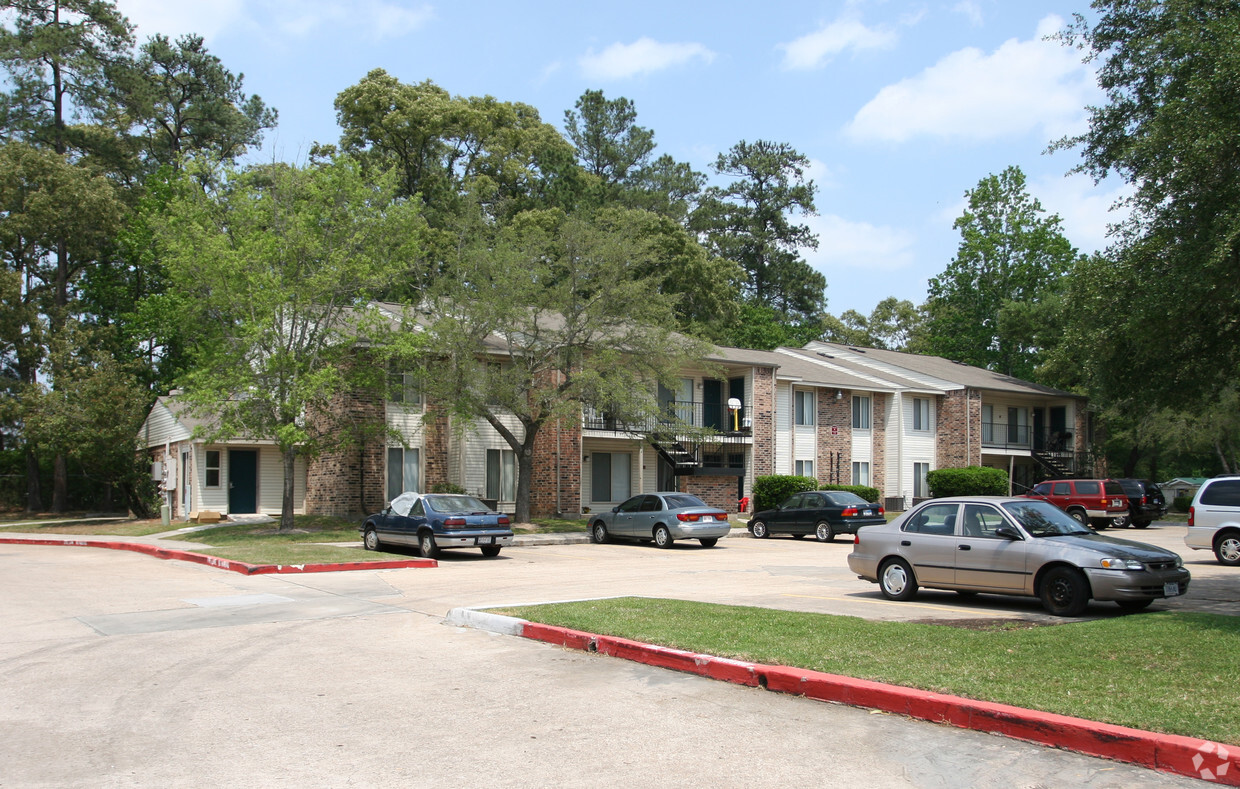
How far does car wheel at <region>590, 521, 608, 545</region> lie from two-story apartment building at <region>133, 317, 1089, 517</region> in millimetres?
3812

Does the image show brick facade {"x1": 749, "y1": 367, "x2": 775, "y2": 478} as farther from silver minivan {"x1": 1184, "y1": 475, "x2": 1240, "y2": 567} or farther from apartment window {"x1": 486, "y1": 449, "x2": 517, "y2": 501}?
silver minivan {"x1": 1184, "y1": 475, "x2": 1240, "y2": 567}

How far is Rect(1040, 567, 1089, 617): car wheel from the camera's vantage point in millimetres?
11875

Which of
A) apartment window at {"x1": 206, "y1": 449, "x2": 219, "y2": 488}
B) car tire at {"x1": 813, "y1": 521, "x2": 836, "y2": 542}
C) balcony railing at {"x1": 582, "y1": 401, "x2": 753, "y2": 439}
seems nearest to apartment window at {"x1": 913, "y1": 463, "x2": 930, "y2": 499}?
balcony railing at {"x1": 582, "y1": 401, "x2": 753, "y2": 439}

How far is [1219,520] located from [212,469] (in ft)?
99.2

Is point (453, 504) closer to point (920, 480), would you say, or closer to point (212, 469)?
point (212, 469)

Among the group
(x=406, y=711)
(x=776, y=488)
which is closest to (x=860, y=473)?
(x=776, y=488)

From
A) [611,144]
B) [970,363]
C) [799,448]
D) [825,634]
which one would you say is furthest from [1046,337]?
[825,634]

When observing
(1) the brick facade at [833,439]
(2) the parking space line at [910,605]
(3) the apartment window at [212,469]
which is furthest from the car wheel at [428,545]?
(1) the brick facade at [833,439]

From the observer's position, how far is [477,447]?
34.1 metres

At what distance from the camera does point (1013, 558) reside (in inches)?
495

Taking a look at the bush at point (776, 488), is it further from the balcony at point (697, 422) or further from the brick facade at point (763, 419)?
the balcony at point (697, 422)

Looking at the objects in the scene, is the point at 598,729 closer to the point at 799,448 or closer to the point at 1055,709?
the point at 1055,709

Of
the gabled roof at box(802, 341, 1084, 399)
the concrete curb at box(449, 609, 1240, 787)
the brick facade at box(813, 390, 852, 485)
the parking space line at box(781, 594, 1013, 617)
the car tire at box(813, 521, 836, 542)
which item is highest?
the gabled roof at box(802, 341, 1084, 399)

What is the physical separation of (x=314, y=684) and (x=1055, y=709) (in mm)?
6026
